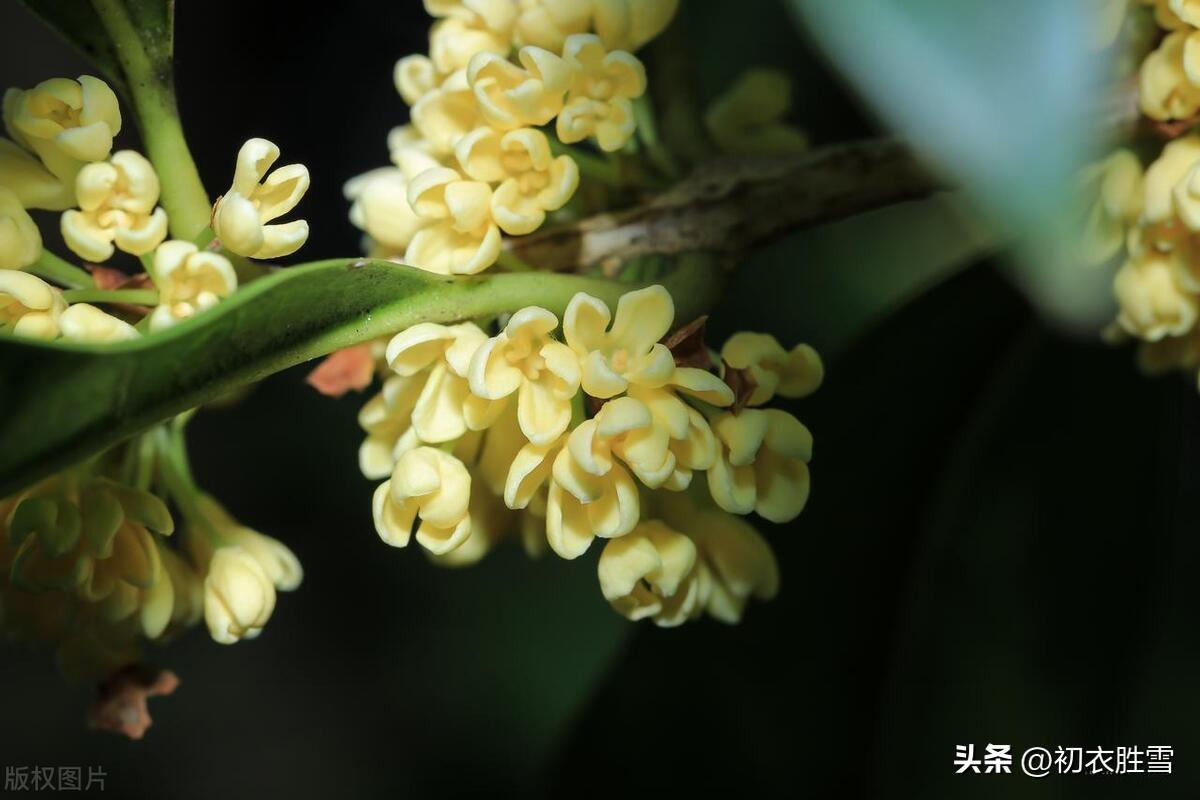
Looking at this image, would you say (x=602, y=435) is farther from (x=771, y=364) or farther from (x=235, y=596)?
(x=235, y=596)

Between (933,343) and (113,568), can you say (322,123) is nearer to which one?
(933,343)

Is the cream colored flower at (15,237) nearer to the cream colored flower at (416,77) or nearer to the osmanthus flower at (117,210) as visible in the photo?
the osmanthus flower at (117,210)

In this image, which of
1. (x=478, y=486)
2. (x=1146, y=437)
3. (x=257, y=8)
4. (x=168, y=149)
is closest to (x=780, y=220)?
(x=478, y=486)

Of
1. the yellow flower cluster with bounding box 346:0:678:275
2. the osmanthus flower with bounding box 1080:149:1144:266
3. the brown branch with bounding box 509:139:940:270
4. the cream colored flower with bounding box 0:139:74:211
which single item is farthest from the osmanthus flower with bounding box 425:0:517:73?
the osmanthus flower with bounding box 1080:149:1144:266

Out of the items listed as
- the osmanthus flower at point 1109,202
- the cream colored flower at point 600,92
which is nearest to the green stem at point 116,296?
the cream colored flower at point 600,92

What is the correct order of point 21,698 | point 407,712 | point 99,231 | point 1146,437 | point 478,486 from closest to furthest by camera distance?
point 99,231
point 478,486
point 1146,437
point 407,712
point 21,698
